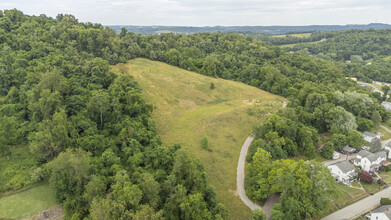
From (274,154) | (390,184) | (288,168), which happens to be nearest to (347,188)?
(390,184)

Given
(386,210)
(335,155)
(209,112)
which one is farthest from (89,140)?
(335,155)

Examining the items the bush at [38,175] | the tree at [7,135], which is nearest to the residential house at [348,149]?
the bush at [38,175]

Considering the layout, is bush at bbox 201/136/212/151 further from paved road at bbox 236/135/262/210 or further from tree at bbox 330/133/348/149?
tree at bbox 330/133/348/149

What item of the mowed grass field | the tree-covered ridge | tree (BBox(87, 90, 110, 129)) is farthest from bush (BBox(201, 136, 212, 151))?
tree (BBox(87, 90, 110, 129))

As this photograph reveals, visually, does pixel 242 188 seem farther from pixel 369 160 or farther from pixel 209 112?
pixel 369 160

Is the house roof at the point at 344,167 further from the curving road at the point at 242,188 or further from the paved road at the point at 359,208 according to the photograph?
the curving road at the point at 242,188
